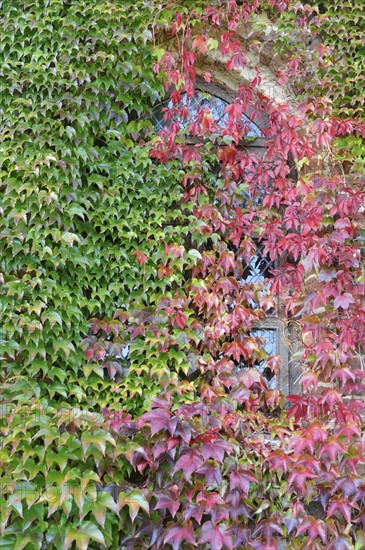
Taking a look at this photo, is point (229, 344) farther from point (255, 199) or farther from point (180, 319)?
point (255, 199)

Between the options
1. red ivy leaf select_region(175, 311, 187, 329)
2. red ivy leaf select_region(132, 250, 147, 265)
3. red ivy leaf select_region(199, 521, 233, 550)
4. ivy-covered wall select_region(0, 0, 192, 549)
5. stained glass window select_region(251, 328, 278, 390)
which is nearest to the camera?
red ivy leaf select_region(199, 521, 233, 550)

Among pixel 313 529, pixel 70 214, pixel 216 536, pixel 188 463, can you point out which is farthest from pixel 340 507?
pixel 70 214

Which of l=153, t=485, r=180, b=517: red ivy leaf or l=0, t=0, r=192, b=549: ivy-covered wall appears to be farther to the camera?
l=0, t=0, r=192, b=549: ivy-covered wall

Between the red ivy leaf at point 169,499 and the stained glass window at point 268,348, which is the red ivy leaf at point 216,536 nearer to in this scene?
the red ivy leaf at point 169,499

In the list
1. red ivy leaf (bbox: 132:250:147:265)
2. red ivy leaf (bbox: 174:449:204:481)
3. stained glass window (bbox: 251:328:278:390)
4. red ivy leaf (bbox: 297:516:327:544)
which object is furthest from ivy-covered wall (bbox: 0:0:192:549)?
red ivy leaf (bbox: 297:516:327:544)

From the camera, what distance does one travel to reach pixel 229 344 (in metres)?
3.63

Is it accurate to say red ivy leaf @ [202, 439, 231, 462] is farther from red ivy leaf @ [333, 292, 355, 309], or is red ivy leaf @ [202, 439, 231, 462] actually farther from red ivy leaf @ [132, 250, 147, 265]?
red ivy leaf @ [132, 250, 147, 265]

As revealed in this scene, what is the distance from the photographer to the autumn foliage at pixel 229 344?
10.2 ft

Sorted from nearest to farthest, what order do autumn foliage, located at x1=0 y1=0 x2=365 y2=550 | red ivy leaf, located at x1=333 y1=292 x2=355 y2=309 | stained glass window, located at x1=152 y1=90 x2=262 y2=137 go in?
autumn foliage, located at x1=0 y1=0 x2=365 y2=550 → red ivy leaf, located at x1=333 y1=292 x2=355 y2=309 → stained glass window, located at x1=152 y1=90 x2=262 y2=137

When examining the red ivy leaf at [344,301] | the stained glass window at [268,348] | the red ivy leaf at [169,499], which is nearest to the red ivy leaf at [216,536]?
the red ivy leaf at [169,499]

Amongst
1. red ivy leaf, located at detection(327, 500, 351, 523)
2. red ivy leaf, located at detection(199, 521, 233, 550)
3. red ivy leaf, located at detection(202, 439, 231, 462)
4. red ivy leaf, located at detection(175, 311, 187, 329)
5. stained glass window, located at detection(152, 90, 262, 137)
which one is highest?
stained glass window, located at detection(152, 90, 262, 137)

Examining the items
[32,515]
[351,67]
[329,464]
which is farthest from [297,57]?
[32,515]

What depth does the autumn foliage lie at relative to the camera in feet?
10.2

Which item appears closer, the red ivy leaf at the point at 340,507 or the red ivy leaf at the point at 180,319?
the red ivy leaf at the point at 340,507
